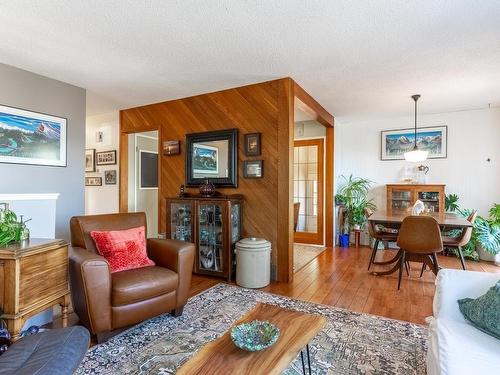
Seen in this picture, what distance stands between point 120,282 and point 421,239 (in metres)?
3.03

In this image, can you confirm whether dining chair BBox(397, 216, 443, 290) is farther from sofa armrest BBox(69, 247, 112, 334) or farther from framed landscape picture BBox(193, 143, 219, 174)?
sofa armrest BBox(69, 247, 112, 334)

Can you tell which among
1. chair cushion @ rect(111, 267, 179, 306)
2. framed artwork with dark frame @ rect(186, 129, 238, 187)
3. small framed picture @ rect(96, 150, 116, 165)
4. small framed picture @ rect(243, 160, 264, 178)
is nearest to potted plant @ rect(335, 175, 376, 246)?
small framed picture @ rect(243, 160, 264, 178)

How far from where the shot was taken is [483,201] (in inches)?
186

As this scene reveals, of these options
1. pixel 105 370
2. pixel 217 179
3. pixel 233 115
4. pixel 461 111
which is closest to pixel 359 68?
pixel 233 115

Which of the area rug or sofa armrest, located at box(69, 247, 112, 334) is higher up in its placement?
sofa armrest, located at box(69, 247, 112, 334)

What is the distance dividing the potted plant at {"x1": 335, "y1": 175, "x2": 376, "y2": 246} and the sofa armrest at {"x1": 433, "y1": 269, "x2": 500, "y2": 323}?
12.4ft

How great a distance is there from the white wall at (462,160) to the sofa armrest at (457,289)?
4001 millimetres

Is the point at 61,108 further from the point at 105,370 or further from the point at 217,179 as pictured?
the point at 105,370

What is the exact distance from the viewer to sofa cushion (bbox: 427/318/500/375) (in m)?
1.14

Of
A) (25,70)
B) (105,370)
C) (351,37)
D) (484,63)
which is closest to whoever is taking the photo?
(105,370)

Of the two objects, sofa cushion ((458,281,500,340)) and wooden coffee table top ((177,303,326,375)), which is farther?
sofa cushion ((458,281,500,340))

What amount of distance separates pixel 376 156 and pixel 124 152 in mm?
4679

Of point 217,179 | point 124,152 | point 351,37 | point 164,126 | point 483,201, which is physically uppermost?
point 351,37

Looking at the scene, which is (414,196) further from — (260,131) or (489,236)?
(260,131)
